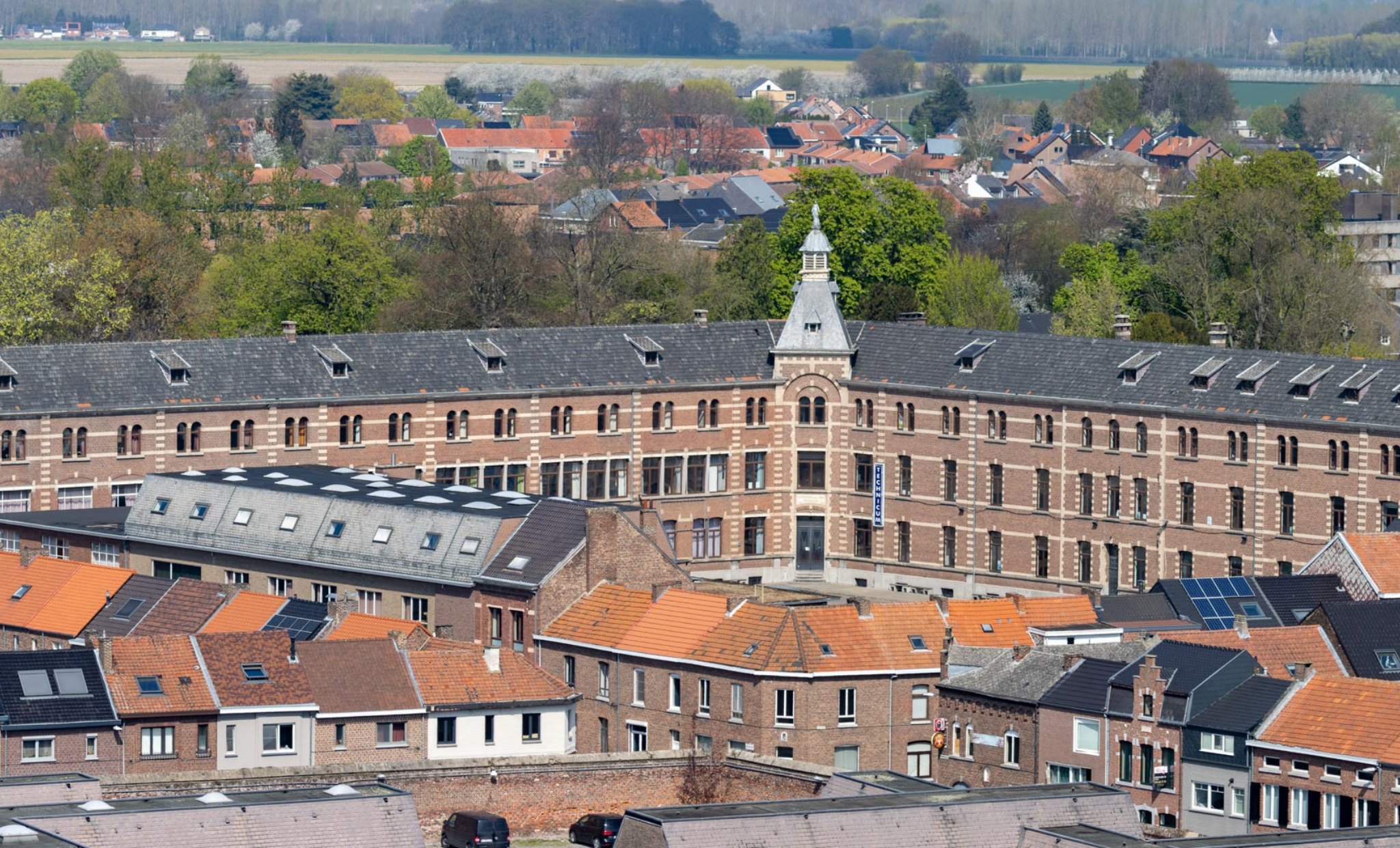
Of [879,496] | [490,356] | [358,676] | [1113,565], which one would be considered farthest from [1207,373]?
[358,676]

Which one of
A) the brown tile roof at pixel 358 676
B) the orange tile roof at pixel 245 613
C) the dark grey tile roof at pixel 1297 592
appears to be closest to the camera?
the brown tile roof at pixel 358 676

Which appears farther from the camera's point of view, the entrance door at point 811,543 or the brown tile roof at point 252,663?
the entrance door at point 811,543

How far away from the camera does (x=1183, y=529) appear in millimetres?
120375

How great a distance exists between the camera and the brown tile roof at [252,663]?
280 feet

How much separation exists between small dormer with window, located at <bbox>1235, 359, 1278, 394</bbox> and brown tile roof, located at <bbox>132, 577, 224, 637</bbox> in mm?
41354

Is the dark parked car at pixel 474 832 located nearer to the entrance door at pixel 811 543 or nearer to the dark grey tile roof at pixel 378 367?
the dark grey tile roof at pixel 378 367

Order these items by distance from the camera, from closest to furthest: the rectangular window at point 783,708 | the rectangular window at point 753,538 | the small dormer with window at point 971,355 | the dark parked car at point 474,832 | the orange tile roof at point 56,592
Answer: the dark parked car at point 474,832, the rectangular window at point 783,708, the orange tile roof at point 56,592, the small dormer with window at point 971,355, the rectangular window at point 753,538

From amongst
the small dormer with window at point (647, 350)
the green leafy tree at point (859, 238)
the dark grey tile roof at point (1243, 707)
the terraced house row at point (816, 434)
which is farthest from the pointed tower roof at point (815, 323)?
the dark grey tile roof at point (1243, 707)

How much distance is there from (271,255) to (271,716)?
76.8m

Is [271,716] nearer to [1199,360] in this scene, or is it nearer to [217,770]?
[217,770]

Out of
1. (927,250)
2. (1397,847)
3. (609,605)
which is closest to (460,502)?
(609,605)

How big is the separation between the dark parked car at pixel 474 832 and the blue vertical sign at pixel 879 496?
5524 centimetres

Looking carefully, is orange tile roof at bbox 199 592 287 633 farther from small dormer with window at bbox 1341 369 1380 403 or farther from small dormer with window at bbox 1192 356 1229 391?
small dormer with window at bbox 1341 369 1380 403

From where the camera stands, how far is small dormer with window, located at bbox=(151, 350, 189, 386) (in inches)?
4688
